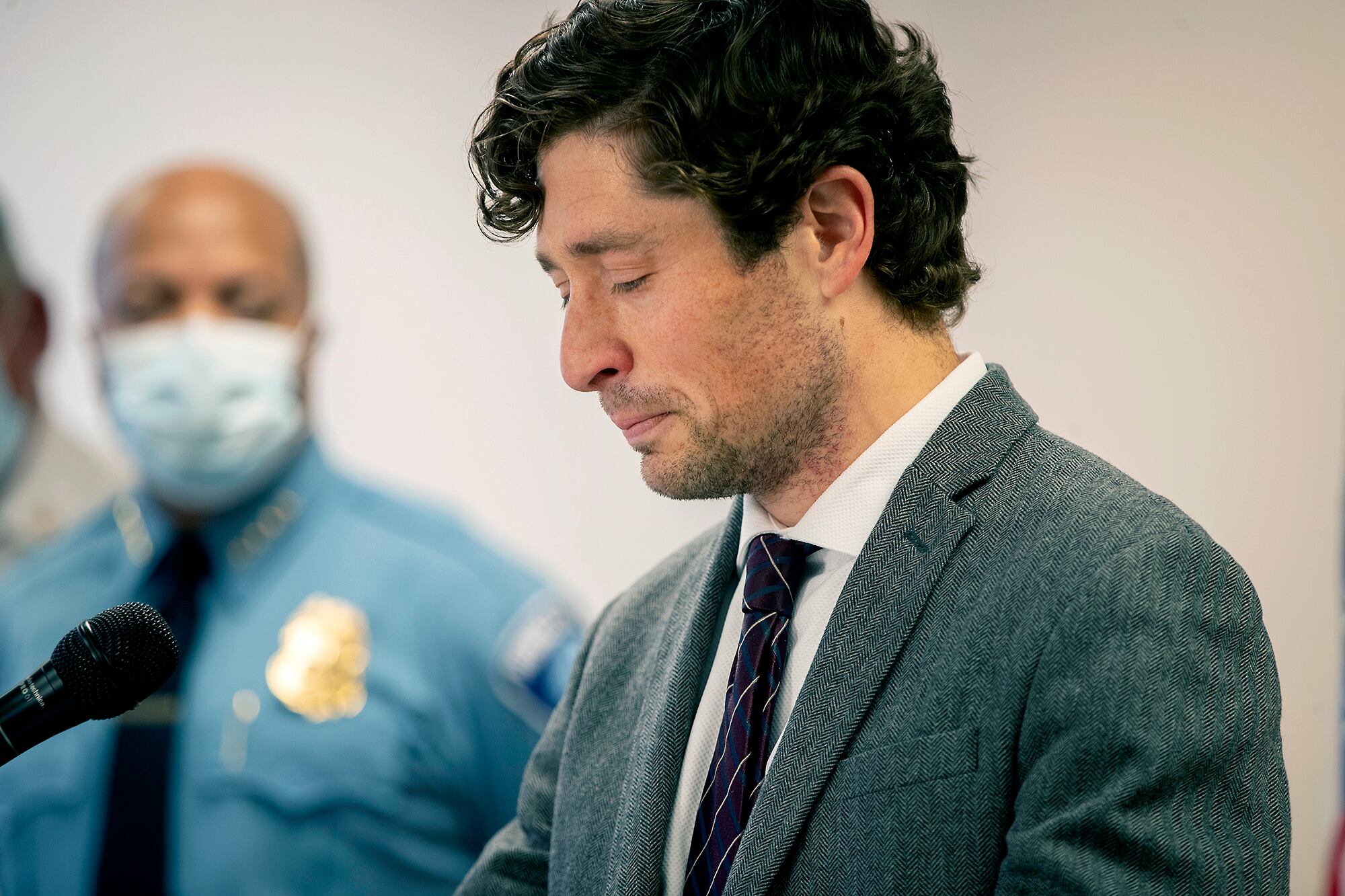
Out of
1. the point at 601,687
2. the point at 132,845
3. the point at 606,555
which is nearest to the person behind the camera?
the point at 601,687

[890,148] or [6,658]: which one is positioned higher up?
[890,148]

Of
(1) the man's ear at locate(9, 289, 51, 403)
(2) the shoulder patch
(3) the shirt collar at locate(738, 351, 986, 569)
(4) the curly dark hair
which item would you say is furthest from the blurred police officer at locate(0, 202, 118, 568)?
(3) the shirt collar at locate(738, 351, 986, 569)

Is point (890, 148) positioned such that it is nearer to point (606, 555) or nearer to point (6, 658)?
point (606, 555)

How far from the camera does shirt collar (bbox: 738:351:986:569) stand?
1.25 metres

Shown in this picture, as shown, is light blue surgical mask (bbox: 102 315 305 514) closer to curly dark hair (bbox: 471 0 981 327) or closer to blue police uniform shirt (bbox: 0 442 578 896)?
blue police uniform shirt (bbox: 0 442 578 896)

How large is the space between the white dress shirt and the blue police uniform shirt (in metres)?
1.17

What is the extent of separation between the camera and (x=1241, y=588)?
103 cm

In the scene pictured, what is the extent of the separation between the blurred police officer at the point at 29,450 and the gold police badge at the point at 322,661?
554 mm

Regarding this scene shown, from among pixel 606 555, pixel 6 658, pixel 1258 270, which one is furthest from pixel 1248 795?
pixel 6 658

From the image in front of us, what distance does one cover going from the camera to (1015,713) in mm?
1025

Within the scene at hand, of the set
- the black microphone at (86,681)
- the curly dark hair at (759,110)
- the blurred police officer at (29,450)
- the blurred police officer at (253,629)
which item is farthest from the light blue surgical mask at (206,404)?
the black microphone at (86,681)

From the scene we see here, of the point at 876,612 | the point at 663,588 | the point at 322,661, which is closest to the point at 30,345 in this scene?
the point at 322,661

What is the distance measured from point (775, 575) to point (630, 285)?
36cm

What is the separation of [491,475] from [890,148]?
1394 millimetres
